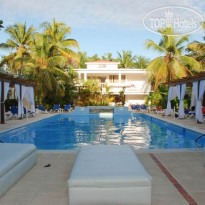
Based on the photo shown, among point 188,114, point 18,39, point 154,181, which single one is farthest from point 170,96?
point 18,39

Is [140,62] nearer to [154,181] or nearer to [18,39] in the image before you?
[18,39]

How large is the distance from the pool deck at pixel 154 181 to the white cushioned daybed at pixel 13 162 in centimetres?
11

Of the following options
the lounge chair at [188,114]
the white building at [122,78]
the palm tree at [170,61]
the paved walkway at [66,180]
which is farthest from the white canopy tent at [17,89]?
the white building at [122,78]

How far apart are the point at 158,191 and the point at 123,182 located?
89cm

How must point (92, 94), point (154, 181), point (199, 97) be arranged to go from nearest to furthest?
point (154, 181) → point (199, 97) → point (92, 94)

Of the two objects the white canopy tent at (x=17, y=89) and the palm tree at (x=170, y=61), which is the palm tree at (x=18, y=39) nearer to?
the white canopy tent at (x=17, y=89)

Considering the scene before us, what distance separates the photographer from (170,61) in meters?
24.1

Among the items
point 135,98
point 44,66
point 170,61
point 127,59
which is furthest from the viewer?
point 127,59

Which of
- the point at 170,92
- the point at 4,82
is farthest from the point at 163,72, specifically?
the point at 4,82

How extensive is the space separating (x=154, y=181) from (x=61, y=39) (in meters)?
23.4

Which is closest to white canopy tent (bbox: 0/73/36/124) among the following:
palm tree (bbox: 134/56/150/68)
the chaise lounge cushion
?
the chaise lounge cushion

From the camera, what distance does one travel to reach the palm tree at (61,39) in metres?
24.6

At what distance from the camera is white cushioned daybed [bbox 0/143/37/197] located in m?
3.57

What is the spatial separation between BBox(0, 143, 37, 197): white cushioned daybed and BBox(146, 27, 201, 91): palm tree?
20.0 metres
